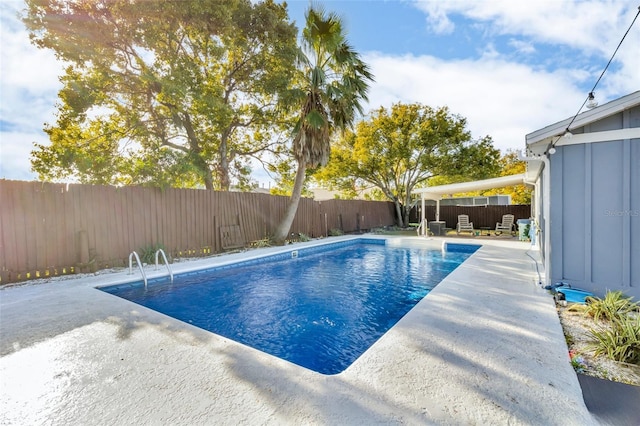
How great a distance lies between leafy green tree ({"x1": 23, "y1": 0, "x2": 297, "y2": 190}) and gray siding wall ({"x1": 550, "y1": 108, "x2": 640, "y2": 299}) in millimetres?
8588

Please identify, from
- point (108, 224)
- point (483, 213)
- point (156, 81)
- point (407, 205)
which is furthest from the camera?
point (407, 205)

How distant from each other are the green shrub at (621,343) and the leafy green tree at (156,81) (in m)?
8.88

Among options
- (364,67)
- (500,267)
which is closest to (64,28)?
(364,67)

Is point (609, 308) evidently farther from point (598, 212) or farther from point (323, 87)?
point (323, 87)

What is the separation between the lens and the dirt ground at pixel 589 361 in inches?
92.4

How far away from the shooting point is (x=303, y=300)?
5121 mm

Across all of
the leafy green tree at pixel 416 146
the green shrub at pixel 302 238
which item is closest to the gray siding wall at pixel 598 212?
the green shrub at pixel 302 238

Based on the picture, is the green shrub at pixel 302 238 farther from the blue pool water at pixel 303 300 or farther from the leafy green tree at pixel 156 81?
the leafy green tree at pixel 156 81

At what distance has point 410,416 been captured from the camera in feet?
6.05

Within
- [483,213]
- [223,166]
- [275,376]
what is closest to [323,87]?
[223,166]

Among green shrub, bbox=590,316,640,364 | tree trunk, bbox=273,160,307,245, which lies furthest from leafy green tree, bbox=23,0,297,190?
green shrub, bbox=590,316,640,364

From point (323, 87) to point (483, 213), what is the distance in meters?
13.7

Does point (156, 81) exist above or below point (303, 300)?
above

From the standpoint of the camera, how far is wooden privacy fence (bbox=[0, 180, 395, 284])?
5652 millimetres
